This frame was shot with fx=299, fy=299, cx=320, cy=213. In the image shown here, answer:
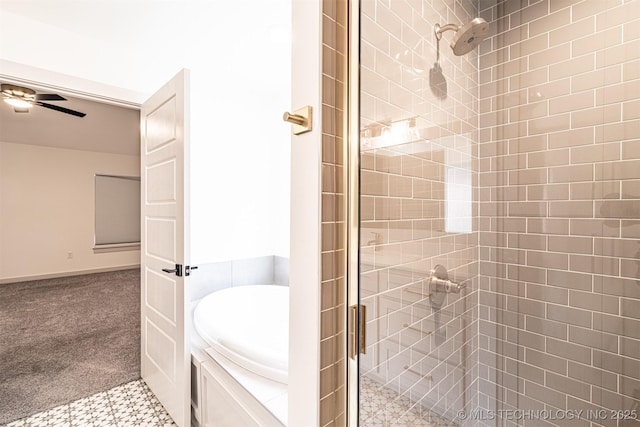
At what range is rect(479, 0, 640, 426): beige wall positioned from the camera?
1011 millimetres

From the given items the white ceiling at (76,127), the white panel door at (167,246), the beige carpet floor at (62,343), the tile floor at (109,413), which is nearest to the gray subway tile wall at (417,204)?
the white panel door at (167,246)

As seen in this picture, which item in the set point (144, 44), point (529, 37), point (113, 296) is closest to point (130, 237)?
point (113, 296)

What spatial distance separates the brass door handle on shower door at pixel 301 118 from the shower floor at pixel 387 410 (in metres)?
0.76

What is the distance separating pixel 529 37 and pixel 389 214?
983 mm

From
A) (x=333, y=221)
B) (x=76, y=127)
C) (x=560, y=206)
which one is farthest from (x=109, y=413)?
(x=76, y=127)

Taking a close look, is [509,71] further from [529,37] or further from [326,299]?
[326,299]

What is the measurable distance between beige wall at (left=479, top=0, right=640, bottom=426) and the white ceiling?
4250 mm

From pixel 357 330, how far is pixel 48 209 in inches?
264

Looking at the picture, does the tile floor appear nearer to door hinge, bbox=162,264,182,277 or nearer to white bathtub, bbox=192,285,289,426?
white bathtub, bbox=192,285,289,426

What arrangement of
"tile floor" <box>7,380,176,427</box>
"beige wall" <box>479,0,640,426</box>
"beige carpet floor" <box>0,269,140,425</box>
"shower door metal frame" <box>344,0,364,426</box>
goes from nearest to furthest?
"shower door metal frame" <box>344,0,364,426</box>
"beige wall" <box>479,0,640,426</box>
"tile floor" <box>7,380,176,427</box>
"beige carpet floor" <box>0,269,140,425</box>

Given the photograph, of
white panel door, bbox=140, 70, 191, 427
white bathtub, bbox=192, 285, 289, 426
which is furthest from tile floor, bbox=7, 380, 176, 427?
white bathtub, bbox=192, 285, 289, 426

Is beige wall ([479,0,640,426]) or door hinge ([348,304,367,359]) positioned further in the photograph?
beige wall ([479,0,640,426])

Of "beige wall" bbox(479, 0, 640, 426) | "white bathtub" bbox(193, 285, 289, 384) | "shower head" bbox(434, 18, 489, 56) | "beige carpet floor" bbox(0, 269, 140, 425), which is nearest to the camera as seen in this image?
"beige wall" bbox(479, 0, 640, 426)

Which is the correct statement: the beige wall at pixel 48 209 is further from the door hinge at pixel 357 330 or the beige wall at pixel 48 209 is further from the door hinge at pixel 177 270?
the door hinge at pixel 357 330
